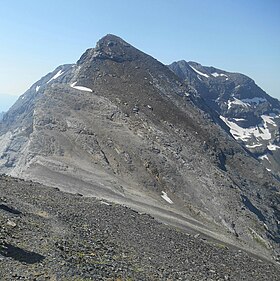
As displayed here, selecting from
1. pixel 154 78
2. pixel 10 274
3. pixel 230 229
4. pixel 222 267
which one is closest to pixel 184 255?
pixel 222 267

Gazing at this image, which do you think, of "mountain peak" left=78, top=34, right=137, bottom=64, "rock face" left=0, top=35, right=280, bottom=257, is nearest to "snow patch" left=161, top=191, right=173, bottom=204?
"rock face" left=0, top=35, right=280, bottom=257

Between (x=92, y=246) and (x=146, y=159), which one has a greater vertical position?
(x=146, y=159)

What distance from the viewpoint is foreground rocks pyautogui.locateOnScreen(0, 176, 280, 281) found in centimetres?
2173

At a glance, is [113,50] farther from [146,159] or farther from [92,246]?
[92,246]

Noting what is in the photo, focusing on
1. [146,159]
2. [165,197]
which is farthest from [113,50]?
[165,197]

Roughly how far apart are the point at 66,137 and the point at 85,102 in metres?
16.9

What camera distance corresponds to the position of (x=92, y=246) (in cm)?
2742

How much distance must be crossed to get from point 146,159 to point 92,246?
1714 inches

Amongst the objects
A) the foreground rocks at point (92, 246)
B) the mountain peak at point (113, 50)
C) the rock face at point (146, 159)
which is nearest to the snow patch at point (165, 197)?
the rock face at point (146, 159)

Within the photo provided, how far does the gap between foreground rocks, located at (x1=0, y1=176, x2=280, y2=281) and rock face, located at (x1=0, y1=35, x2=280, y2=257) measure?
35.5 ft

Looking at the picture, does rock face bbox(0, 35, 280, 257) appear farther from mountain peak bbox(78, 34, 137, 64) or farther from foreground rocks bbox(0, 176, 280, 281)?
foreground rocks bbox(0, 176, 280, 281)

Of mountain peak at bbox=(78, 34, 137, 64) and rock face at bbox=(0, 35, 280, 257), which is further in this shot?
mountain peak at bbox=(78, 34, 137, 64)

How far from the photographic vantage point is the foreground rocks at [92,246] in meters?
21.7

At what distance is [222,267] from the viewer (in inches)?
1344
